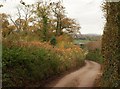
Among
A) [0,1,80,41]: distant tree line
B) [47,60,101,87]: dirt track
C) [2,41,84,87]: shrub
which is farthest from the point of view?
[0,1,80,41]: distant tree line

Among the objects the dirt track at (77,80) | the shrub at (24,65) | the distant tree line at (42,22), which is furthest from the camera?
the distant tree line at (42,22)

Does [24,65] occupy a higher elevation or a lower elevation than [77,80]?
higher

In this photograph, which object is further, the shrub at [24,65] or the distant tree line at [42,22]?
the distant tree line at [42,22]

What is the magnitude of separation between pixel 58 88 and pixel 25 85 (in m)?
2.31

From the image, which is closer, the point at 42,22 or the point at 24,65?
the point at 24,65

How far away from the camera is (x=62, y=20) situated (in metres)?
54.6

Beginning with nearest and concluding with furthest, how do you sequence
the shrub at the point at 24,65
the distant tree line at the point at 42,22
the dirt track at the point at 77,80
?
1. the shrub at the point at 24,65
2. the dirt track at the point at 77,80
3. the distant tree line at the point at 42,22

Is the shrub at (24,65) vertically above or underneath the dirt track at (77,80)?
above

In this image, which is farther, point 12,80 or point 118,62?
point 12,80

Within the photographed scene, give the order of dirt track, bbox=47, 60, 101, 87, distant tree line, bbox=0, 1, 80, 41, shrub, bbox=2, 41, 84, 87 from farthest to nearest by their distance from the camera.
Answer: distant tree line, bbox=0, 1, 80, 41
dirt track, bbox=47, 60, 101, 87
shrub, bbox=2, 41, 84, 87

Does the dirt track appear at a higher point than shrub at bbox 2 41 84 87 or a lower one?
lower

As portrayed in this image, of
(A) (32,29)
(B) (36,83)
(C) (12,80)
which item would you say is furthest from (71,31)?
(C) (12,80)

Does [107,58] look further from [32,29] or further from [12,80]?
[32,29]

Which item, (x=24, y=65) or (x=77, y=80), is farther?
(x=77, y=80)
